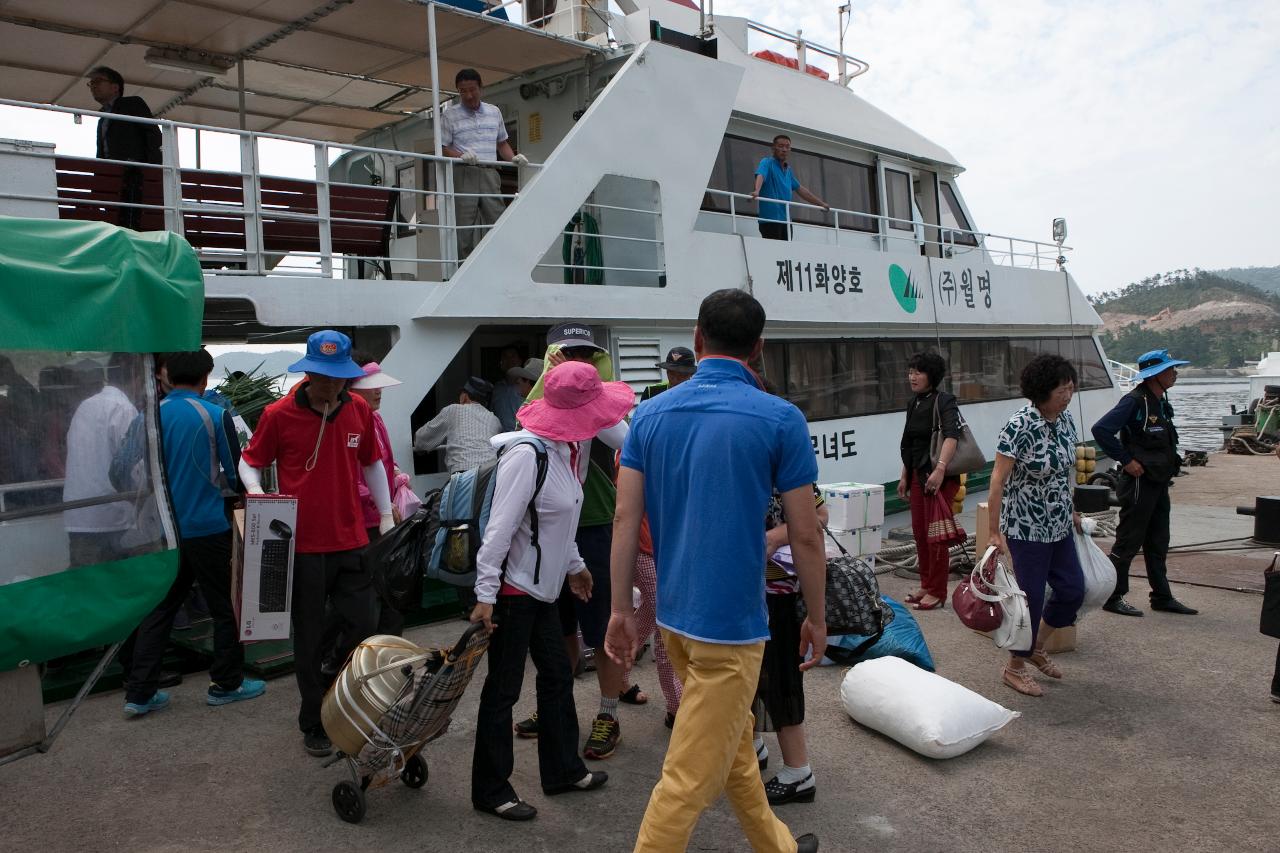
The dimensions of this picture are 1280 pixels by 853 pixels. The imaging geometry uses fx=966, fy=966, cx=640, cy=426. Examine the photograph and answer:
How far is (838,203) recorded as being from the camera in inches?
429

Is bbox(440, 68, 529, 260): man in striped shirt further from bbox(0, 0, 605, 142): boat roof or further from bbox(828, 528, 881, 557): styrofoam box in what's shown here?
bbox(828, 528, 881, 557): styrofoam box

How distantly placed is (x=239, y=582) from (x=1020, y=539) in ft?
12.3

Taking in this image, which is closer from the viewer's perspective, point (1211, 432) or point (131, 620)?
point (131, 620)

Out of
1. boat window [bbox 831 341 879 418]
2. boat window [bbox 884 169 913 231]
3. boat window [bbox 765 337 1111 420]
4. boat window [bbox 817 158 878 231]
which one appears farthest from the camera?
boat window [bbox 884 169 913 231]

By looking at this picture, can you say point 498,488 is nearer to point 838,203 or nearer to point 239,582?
point 239,582

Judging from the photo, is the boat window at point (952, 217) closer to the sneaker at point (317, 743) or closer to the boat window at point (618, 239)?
the boat window at point (618, 239)

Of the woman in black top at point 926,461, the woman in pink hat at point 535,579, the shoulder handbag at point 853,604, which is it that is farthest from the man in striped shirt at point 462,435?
the shoulder handbag at point 853,604

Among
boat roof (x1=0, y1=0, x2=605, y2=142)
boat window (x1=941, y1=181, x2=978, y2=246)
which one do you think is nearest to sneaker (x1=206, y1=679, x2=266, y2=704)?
boat roof (x1=0, y1=0, x2=605, y2=142)

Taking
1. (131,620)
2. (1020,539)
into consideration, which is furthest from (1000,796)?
(131,620)

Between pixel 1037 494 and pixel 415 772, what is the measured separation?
10.7 feet

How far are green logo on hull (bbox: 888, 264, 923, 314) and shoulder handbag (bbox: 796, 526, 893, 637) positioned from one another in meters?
7.07

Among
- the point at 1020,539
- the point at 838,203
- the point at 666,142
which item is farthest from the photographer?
the point at 838,203

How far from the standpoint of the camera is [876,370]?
10320 mm

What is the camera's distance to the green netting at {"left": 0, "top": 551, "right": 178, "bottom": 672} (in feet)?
9.24
